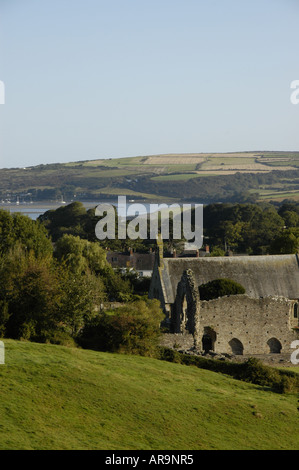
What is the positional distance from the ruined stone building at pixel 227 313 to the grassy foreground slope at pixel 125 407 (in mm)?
8671

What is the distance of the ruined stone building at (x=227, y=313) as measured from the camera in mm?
38625

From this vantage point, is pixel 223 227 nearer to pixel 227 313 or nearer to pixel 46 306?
pixel 227 313

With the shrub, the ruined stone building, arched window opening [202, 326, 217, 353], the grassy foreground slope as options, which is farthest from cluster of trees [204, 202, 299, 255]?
the grassy foreground slope

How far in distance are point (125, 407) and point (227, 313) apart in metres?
15.7

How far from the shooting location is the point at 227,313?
39094mm

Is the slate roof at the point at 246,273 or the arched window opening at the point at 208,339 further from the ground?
the slate roof at the point at 246,273

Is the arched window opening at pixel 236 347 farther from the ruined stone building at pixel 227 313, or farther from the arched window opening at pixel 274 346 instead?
the arched window opening at pixel 274 346

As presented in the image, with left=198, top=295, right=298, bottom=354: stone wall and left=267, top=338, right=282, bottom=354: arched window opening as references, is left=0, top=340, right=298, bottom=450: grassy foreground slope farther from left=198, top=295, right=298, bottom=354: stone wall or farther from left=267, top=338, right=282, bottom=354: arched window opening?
left=267, top=338, right=282, bottom=354: arched window opening

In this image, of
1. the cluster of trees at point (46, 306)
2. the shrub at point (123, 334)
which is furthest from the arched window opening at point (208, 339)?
the shrub at point (123, 334)

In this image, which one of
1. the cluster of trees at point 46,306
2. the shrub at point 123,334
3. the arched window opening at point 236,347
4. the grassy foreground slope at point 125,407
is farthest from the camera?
the arched window opening at point 236,347

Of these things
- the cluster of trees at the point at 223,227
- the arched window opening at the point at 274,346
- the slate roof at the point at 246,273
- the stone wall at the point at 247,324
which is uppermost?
the cluster of trees at the point at 223,227
